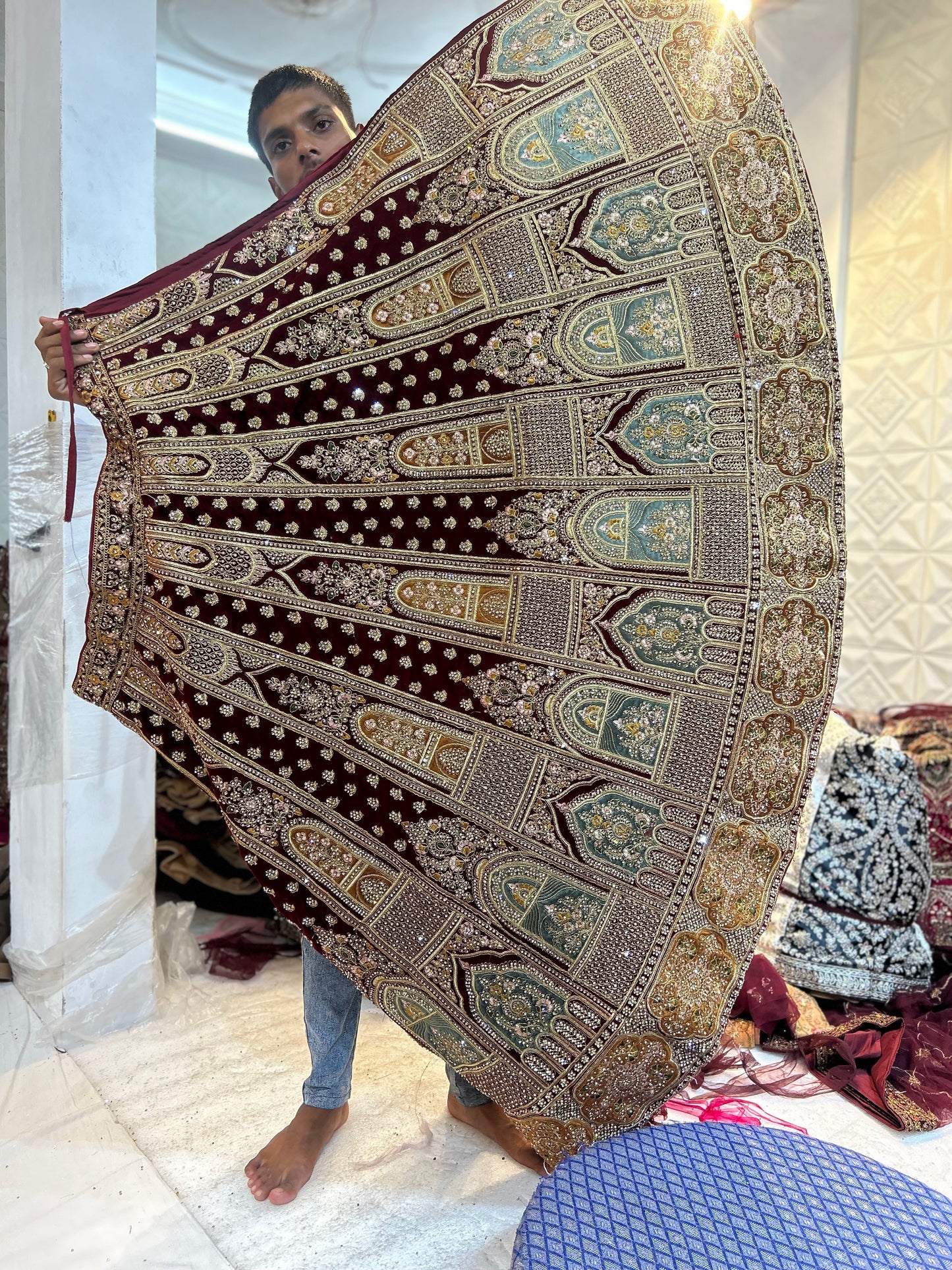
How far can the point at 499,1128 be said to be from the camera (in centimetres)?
140

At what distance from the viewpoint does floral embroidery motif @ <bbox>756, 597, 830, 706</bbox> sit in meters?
1.06

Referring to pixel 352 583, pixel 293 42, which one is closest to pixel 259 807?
pixel 352 583

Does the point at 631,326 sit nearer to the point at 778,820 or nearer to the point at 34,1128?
the point at 778,820

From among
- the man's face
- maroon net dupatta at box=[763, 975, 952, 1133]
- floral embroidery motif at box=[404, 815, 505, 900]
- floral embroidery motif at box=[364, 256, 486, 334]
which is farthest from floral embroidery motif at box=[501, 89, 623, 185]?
maroon net dupatta at box=[763, 975, 952, 1133]

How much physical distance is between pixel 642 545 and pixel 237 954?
4.83 ft

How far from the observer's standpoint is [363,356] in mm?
1142

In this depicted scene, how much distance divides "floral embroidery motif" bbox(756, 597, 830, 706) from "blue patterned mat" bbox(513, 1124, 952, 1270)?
525mm

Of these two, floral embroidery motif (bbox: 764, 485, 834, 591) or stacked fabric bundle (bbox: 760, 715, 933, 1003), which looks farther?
stacked fabric bundle (bbox: 760, 715, 933, 1003)

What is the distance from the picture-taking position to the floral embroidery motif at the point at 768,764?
1.07 metres

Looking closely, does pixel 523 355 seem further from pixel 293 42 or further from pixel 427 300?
pixel 293 42

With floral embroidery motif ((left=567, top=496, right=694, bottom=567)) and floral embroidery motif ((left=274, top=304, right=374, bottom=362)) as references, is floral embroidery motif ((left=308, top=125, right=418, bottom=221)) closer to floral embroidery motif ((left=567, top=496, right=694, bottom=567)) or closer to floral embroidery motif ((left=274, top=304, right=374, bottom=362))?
floral embroidery motif ((left=274, top=304, right=374, bottom=362))

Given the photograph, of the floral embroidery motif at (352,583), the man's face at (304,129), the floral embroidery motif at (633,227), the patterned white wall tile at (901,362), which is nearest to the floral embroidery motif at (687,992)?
the floral embroidery motif at (352,583)

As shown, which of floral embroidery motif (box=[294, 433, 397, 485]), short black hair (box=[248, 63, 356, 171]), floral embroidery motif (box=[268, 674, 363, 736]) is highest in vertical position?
short black hair (box=[248, 63, 356, 171])

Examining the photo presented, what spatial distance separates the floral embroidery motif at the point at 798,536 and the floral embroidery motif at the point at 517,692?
12.4 inches
